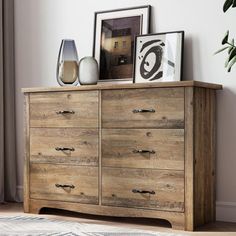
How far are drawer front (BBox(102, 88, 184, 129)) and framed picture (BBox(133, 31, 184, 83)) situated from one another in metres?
0.33

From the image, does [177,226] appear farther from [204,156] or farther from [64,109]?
[64,109]

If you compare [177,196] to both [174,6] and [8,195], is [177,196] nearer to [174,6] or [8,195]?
[174,6]

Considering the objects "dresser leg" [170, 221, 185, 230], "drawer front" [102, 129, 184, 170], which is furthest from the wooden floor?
"drawer front" [102, 129, 184, 170]

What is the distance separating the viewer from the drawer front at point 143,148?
331cm

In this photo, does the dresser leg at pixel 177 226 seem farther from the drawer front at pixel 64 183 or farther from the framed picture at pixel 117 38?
→ the framed picture at pixel 117 38

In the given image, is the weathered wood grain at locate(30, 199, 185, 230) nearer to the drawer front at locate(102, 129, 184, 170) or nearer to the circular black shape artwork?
the drawer front at locate(102, 129, 184, 170)

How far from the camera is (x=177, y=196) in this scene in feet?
10.8

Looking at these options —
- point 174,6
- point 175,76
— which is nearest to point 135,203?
point 175,76

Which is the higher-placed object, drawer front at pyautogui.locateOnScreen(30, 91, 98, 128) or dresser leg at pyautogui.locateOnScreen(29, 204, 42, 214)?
drawer front at pyautogui.locateOnScreen(30, 91, 98, 128)

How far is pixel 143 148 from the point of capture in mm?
3422

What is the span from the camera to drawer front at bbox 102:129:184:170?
10.9 feet

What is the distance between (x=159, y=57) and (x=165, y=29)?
7.8 inches

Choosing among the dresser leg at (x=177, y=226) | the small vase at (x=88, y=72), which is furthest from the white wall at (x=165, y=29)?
the dresser leg at (x=177, y=226)

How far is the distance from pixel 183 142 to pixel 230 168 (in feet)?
1.55
